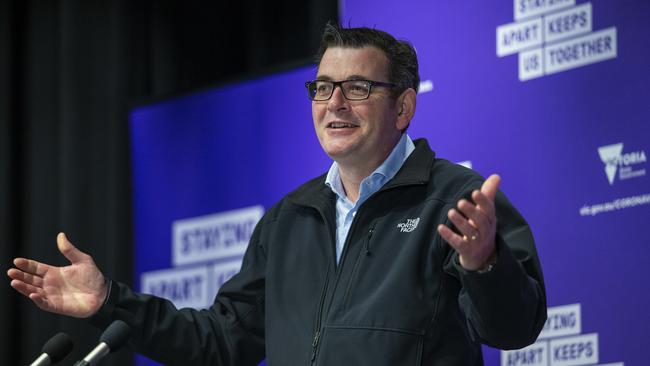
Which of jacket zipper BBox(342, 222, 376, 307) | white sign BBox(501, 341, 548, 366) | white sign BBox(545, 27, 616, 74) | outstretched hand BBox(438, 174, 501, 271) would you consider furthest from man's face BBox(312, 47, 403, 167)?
white sign BBox(501, 341, 548, 366)

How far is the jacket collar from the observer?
2.85m

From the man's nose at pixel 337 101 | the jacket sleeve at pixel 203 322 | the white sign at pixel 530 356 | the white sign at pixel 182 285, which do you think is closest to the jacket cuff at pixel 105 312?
the jacket sleeve at pixel 203 322

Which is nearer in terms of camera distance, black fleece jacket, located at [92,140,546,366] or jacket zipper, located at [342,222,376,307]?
black fleece jacket, located at [92,140,546,366]

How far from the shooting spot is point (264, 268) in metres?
3.10

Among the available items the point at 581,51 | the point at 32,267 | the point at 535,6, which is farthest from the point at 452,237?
the point at 535,6

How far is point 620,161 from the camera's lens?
11.7 ft

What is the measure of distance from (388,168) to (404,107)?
215 millimetres

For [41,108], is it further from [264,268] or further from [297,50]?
[264,268]

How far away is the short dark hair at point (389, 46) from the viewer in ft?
10.0

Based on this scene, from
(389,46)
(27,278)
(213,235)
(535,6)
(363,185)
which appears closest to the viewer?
(27,278)

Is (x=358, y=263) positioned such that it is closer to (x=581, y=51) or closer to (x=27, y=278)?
(x=27, y=278)

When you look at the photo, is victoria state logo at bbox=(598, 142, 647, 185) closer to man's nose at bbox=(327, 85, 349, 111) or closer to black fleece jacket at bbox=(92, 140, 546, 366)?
black fleece jacket at bbox=(92, 140, 546, 366)

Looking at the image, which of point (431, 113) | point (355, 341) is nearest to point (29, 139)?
point (431, 113)

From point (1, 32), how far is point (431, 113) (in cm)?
281
